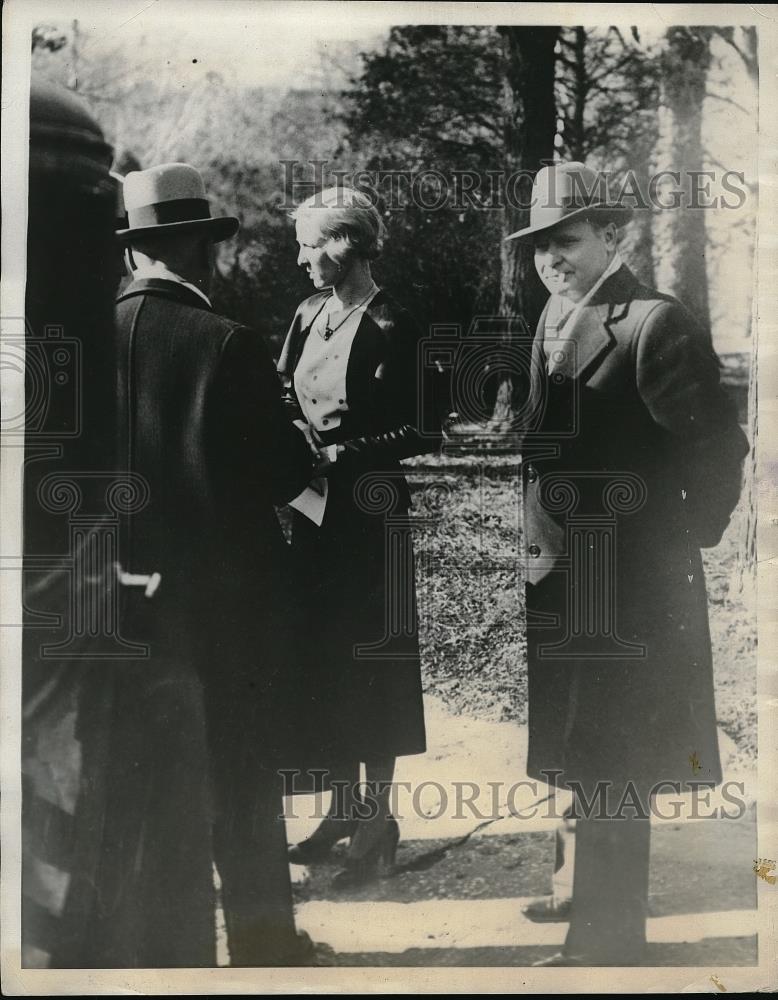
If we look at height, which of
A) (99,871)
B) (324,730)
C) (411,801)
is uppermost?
(324,730)

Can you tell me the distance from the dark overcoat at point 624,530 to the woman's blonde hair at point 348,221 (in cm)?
66

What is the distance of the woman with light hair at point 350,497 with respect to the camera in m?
3.11

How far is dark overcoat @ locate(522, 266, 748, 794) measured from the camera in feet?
10.2

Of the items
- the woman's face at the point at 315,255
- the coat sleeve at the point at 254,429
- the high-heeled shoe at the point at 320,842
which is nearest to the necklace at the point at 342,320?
the woman's face at the point at 315,255

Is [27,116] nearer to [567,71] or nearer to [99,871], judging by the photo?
[567,71]

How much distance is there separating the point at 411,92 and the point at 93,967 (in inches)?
129

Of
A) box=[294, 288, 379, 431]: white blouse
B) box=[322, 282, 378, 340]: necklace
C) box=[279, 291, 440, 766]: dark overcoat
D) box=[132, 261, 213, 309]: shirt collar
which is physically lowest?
box=[279, 291, 440, 766]: dark overcoat

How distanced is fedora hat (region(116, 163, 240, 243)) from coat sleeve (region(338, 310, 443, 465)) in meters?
0.69

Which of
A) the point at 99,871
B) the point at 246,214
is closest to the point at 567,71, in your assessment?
the point at 246,214

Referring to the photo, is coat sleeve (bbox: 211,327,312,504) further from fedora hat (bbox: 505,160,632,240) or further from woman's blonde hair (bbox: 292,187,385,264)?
fedora hat (bbox: 505,160,632,240)

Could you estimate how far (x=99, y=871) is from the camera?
3158 millimetres

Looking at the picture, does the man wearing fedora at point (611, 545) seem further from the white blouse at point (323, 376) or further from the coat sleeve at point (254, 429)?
the coat sleeve at point (254, 429)
